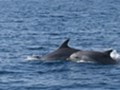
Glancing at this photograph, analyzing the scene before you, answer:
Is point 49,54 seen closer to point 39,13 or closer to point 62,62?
point 62,62

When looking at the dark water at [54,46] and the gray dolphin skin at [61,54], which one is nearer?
the dark water at [54,46]

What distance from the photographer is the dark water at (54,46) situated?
118 ft

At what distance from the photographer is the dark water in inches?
1420

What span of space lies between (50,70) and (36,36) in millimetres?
18173

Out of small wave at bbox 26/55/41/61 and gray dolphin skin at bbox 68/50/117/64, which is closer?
gray dolphin skin at bbox 68/50/117/64

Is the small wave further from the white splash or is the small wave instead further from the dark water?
the white splash

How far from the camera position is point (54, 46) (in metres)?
50.8

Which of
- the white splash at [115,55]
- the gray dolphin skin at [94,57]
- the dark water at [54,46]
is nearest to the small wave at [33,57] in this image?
the dark water at [54,46]

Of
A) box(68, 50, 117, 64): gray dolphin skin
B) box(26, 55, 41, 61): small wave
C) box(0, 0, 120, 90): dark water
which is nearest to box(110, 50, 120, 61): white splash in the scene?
box(68, 50, 117, 64): gray dolphin skin

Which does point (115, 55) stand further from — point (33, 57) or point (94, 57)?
point (33, 57)

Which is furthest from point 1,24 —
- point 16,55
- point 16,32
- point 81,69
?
point 81,69

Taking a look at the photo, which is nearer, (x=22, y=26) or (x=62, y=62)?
(x=62, y=62)

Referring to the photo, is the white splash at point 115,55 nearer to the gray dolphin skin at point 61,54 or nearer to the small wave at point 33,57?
the gray dolphin skin at point 61,54

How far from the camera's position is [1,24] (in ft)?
234
